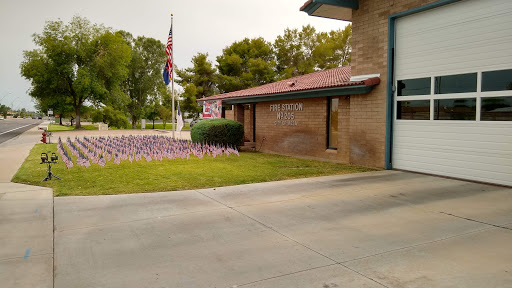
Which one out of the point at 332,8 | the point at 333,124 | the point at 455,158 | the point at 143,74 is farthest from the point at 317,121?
the point at 143,74

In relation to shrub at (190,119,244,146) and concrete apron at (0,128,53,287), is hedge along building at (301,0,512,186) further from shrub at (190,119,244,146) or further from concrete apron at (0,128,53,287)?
concrete apron at (0,128,53,287)

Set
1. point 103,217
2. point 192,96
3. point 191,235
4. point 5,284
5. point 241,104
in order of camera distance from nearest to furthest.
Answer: point 5,284 → point 191,235 → point 103,217 → point 241,104 → point 192,96

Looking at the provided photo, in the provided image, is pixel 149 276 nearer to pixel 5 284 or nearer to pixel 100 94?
pixel 5 284

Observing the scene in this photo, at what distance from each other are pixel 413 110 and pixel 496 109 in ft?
7.48

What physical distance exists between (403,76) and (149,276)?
9548mm

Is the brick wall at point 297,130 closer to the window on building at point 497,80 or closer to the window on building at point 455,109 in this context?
the window on building at point 455,109

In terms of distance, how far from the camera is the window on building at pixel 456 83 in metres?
8.90

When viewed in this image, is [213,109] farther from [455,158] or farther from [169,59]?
[455,158]

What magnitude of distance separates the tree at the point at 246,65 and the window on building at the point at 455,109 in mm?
33099

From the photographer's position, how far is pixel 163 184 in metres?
8.68

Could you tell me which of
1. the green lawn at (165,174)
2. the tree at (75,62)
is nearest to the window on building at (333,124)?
the green lawn at (165,174)

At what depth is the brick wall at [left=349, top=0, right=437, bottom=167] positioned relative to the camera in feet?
36.5

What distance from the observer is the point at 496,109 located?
8430mm

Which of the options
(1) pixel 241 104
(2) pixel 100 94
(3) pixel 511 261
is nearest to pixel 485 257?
(3) pixel 511 261
